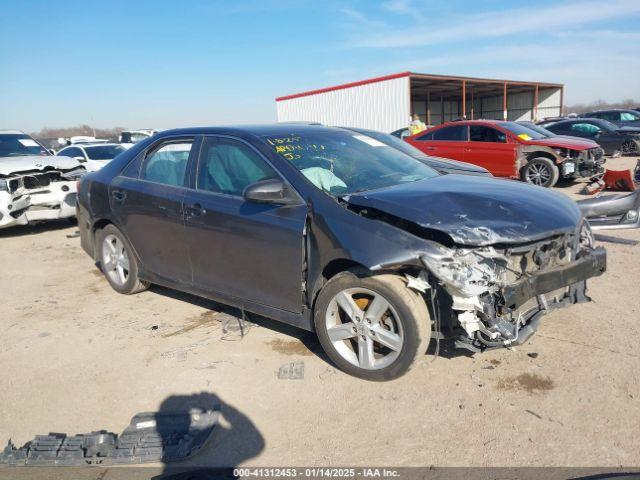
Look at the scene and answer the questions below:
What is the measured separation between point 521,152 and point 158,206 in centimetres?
910

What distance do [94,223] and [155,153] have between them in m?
1.19

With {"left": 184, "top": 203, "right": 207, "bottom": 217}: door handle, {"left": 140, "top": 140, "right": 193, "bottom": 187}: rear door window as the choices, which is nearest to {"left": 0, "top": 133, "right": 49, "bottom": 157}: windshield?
{"left": 140, "top": 140, "right": 193, "bottom": 187}: rear door window

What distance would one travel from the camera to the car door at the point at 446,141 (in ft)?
39.5

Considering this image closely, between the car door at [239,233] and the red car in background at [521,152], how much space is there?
347 inches

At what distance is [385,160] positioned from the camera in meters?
4.27

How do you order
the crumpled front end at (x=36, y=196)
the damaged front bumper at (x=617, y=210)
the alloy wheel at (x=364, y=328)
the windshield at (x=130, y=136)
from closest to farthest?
1. the alloy wheel at (x=364, y=328)
2. the damaged front bumper at (x=617, y=210)
3. the crumpled front end at (x=36, y=196)
4. the windshield at (x=130, y=136)

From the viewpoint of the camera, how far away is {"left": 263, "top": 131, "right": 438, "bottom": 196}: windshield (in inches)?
144

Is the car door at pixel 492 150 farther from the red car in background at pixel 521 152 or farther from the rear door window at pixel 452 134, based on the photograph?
the rear door window at pixel 452 134

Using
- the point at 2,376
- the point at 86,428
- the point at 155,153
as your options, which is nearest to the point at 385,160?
the point at 155,153

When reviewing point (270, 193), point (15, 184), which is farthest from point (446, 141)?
point (270, 193)

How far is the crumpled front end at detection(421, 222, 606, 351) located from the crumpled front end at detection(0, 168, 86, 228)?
25.2 ft

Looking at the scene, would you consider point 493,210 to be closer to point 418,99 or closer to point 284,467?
point 284,467

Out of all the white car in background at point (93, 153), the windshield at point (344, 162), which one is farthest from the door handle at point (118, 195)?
the white car in background at point (93, 153)

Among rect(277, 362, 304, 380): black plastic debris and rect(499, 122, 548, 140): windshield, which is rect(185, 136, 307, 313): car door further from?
rect(499, 122, 548, 140): windshield
